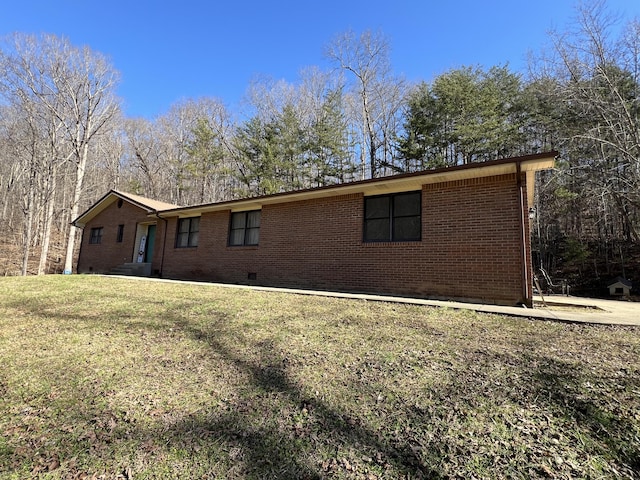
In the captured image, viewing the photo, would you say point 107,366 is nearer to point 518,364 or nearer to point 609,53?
point 518,364

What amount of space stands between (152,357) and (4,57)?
71.6 feet

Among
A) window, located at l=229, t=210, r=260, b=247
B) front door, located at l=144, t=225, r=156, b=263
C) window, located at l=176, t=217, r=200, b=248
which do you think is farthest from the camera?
front door, located at l=144, t=225, r=156, b=263

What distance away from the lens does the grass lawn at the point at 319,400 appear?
5.69 feet

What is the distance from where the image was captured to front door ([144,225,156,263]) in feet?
46.8

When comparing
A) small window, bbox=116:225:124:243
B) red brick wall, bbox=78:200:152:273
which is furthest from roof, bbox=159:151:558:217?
small window, bbox=116:225:124:243

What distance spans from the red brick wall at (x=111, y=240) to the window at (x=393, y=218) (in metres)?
11.0

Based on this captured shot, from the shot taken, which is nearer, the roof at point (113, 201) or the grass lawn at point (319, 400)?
the grass lawn at point (319, 400)

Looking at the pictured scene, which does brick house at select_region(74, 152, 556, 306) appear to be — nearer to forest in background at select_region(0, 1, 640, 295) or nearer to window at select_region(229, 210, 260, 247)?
window at select_region(229, 210, 260, 247)

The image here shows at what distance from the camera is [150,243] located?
568 inches

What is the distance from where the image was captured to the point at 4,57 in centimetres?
1560

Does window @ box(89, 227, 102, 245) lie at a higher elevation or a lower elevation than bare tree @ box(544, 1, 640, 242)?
lower

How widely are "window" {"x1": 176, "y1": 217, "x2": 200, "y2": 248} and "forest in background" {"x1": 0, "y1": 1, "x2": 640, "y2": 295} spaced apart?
8.14m

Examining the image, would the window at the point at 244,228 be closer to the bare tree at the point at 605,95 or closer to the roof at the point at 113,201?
the roof at the point at 113,201

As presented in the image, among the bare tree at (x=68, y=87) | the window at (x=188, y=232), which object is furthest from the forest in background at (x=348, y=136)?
the window at (x=188, y=232)
